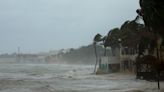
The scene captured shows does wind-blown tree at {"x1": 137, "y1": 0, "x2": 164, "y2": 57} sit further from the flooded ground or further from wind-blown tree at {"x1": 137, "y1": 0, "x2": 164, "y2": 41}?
the flooded ground

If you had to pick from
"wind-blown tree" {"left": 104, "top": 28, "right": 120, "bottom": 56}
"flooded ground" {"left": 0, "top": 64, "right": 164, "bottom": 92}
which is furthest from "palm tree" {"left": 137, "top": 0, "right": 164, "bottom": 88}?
"wind-blown tree" {"left": 104, "top": 28, "right": 120, "bottom": 56}

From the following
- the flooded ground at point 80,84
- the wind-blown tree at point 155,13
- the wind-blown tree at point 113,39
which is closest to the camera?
the wind-blown tree at point 155,13

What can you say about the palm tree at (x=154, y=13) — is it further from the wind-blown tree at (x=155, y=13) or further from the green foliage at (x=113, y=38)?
the green foliage at (x=113, y=38)

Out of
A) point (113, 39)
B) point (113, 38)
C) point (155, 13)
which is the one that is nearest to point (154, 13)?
point (155, 13)

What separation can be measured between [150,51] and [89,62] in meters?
147

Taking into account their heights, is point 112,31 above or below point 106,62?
above

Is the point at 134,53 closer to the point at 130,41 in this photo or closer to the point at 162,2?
the point at 130,41

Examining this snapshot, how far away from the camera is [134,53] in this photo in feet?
211

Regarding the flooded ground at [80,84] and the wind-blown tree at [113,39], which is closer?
the flooded ground at [80,84]

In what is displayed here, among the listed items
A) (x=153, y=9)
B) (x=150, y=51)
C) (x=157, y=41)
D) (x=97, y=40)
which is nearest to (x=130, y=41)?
(x=150, y=51)

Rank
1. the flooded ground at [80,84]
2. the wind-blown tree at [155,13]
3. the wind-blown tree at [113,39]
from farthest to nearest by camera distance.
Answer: the wind-blown tree at [113,39] < the flooded ground at [80,84] < the wind-blown tree at [155,13]

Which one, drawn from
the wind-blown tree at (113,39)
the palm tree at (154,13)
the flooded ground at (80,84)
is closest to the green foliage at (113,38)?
the wind-blown tree at (113,39)

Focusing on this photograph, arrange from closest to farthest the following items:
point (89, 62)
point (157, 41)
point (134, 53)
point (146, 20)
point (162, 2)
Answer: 1. point (162, 2)
2. point (146, 20)
3. point (157, 41)
4. point (134, 53)
5. point (89, 62)

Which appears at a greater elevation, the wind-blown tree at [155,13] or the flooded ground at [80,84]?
the wind-blown tree at [155,13]
